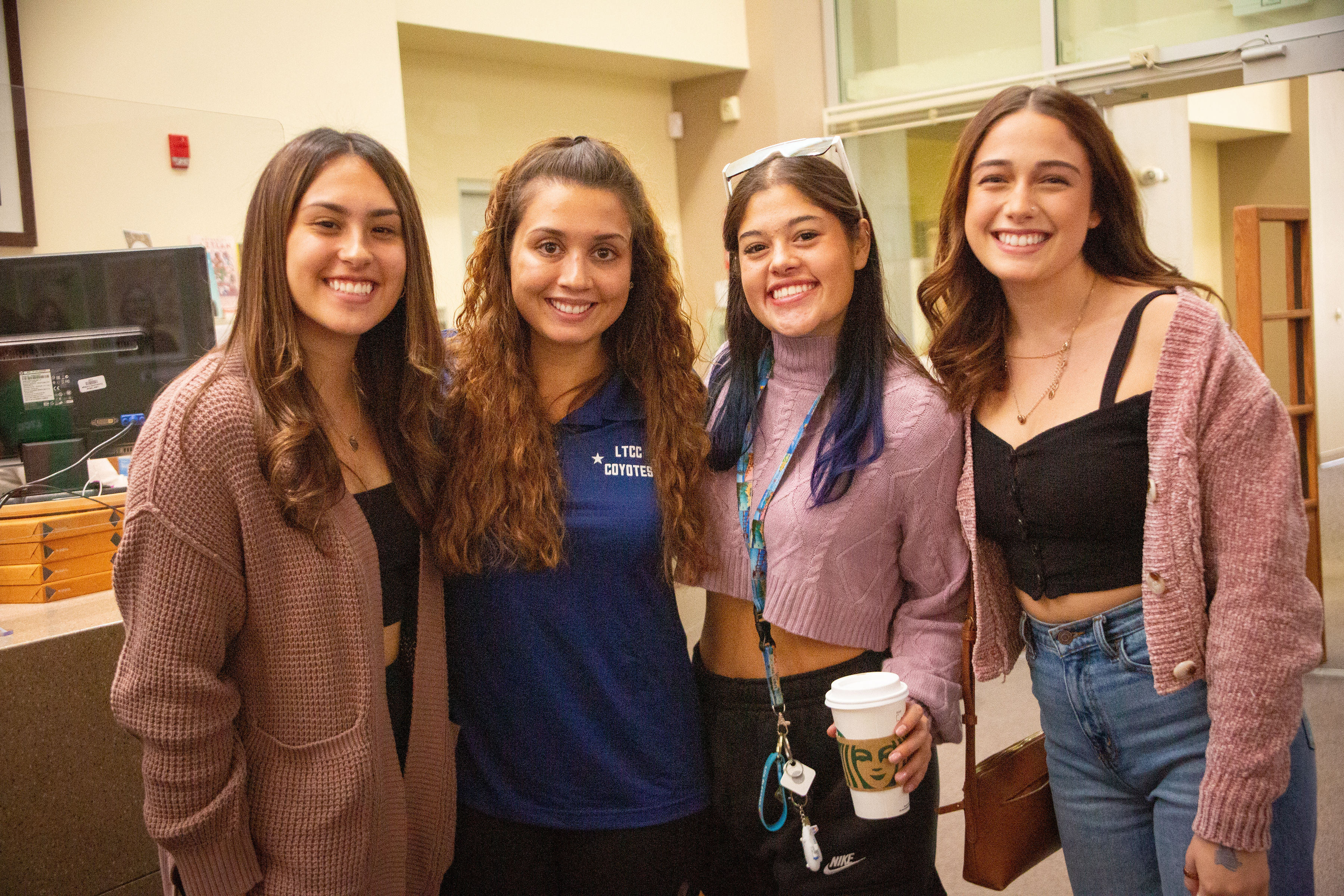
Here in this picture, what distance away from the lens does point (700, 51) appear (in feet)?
22.7

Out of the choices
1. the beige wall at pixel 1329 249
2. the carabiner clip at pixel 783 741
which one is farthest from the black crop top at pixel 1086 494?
the beige wall at pixel 1329 249

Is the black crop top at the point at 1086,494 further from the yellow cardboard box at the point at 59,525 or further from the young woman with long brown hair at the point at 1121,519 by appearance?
the yellow cardboard box at the point at 59,525

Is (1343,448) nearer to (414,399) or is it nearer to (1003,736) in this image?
(1003,736)

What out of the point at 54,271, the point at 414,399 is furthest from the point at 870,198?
the point at 414,399

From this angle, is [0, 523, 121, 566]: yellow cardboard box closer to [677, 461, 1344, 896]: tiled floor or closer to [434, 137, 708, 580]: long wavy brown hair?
[434, 137, 708, 580]: long wavy brown hair

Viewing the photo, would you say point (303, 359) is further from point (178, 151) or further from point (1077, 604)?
point (178, 151)

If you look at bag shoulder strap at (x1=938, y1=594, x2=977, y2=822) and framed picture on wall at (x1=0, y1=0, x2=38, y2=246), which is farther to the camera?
framed picture on wall at (x1=0, y1=0, x2=38, y2=246)

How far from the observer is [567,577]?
175 centimetres

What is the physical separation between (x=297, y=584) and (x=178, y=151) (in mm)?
3472

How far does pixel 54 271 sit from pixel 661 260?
1.72 m

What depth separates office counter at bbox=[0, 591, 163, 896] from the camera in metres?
2.06

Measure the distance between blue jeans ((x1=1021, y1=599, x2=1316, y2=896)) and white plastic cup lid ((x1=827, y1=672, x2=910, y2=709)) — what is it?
27 centimetres

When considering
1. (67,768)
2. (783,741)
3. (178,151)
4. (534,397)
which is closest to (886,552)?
(783,741)

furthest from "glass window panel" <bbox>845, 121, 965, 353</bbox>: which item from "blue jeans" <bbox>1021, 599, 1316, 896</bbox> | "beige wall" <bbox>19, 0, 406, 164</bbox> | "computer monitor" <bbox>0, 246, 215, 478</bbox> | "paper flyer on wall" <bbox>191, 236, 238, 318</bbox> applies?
"blue jeans" <bbox>1021, 599, 1316, 896</bbox>
